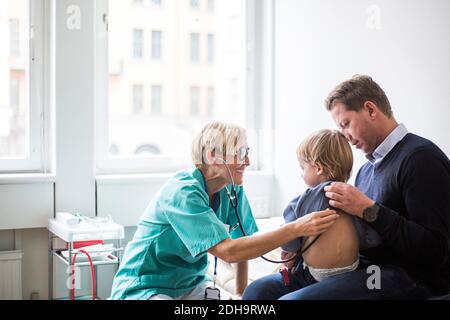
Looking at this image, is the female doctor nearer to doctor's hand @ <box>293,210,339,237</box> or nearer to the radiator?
doctor's hand @ <box>293,210,339,237</box>

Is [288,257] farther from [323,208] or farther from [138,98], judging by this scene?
[138,98]

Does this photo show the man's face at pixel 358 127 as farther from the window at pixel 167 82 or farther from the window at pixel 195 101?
the window at pixel 195 101

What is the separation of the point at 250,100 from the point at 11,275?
142 cm

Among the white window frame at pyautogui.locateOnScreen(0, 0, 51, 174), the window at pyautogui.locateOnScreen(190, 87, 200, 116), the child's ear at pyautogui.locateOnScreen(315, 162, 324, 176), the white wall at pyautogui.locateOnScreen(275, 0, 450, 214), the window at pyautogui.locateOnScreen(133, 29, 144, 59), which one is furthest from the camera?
the window at pyautogui.locateOnScreen(190, 87, 200, 116)

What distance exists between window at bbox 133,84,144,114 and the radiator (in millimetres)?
861

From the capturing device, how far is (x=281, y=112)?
291cm

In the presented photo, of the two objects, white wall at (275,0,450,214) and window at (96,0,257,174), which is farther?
window at (96,0,257,174)

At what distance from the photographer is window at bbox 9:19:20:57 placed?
8.32ft

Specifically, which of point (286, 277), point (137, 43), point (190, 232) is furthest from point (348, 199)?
point (137, 43)

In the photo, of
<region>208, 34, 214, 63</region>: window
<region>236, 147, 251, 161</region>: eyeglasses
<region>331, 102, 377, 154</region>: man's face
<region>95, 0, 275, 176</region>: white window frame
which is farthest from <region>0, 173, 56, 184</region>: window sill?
<region>331, 102, 377, 154</region>: man's face

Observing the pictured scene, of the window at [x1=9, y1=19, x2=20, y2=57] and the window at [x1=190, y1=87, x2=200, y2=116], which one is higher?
the window at [x1=9, y1=19, x2=20, y2=57]
